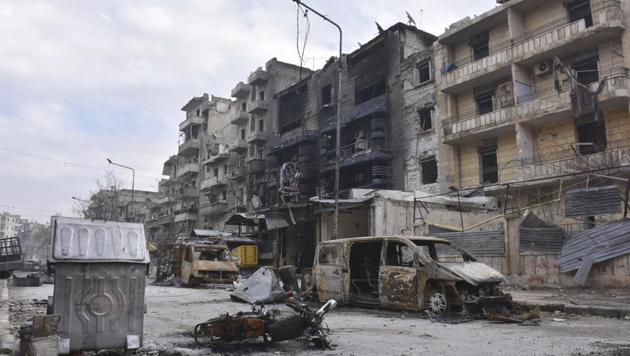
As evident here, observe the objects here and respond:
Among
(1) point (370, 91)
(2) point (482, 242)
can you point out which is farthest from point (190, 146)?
(2) point (482, 242)

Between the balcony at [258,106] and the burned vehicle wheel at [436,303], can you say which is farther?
the balcony at [258,106]

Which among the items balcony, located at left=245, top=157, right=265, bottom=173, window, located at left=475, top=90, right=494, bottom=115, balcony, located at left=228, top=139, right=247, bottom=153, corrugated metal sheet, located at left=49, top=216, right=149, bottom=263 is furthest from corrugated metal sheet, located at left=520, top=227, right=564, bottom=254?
balcony, located at left=228, top=139, right=247, bottom=153

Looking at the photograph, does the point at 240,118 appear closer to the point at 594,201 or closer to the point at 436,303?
the point at 594,201

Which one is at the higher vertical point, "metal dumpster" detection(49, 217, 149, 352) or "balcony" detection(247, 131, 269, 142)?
"balcony" detection(247, 131, 269, 142)

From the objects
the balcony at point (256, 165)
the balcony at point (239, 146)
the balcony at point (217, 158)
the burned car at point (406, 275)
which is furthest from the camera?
the balcony at point (217, 158)

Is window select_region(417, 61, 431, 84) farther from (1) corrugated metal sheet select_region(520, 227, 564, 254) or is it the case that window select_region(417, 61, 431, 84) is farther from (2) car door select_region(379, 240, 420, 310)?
(2) car door select_region(379, 240, 420, 310)

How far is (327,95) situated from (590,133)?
64.9ft

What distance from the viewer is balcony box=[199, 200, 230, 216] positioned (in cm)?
4859

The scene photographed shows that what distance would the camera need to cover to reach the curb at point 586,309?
8.95 metres

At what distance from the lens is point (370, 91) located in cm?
3338

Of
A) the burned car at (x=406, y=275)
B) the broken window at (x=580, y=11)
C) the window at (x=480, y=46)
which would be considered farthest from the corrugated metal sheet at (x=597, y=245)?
the window at (x=480, y=46)

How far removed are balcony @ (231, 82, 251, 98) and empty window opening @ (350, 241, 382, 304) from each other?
38928mm

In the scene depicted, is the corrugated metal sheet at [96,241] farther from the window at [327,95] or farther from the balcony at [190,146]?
the balcony at [190,146]

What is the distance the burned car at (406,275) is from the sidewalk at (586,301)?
1.54 meters
